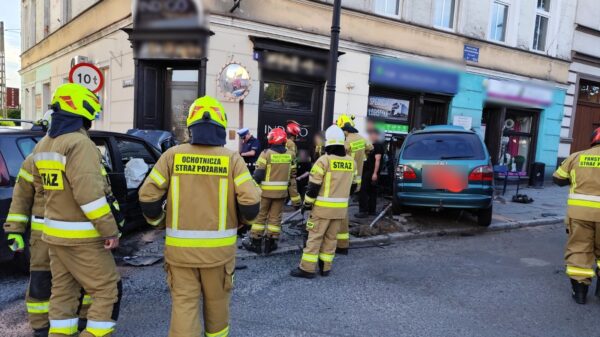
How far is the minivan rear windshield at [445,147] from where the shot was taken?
684cm

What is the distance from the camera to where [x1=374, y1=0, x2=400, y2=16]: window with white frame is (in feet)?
36.3

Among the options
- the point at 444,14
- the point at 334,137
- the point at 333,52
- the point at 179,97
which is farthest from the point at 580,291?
the point at 444,14

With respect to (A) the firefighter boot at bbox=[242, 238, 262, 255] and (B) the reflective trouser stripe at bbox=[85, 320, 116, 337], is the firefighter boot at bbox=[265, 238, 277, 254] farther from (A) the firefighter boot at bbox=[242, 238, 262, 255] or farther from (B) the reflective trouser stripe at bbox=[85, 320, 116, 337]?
(B) the reflective trouser stripe at bbox=[85, 320, 116, 337]

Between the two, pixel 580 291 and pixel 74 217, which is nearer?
pixel 74 217

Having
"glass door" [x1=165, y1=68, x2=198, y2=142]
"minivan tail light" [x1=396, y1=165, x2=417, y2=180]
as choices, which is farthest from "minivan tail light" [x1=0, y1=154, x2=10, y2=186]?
"minivan tail light" [x1=396, y1=165, x2=417, y2=180]

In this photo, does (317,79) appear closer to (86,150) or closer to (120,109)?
(120,109)

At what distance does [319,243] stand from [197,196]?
7.55 feet

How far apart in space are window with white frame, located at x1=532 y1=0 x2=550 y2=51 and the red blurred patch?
32.7 ft

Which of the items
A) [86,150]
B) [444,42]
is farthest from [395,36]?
[86,150]

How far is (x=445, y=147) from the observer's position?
699 cm

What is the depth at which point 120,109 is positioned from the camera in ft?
32.6

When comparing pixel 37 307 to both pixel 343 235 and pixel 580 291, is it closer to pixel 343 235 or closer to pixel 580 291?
pixel 343 235

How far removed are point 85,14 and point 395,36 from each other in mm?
8635

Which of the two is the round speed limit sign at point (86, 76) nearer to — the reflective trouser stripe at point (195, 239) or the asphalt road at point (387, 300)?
the asphalt road at point (387, 300)
